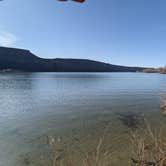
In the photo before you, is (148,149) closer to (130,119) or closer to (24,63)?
(130,119)

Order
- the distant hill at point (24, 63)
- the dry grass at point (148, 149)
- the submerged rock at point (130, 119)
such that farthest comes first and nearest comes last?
the distant hill at point (24, 63) < the submerged rock at point (130, 119) < the dry grass at point (148, 149)

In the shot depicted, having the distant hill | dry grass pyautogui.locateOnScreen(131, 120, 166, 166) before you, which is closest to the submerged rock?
dry grass pyautogui.locateOnScreen(131, 120, 166, 166)

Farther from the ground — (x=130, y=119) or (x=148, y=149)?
(x=148, y=149)

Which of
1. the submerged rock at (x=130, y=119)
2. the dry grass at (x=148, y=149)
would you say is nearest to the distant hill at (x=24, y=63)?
the submerged rock at (x=130, y=119)

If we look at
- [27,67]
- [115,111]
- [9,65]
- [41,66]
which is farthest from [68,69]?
[115,111]

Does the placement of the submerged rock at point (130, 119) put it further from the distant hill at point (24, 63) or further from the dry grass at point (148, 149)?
the distant hill at point (24, 63)

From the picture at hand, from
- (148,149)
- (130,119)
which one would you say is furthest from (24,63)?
(148,149)

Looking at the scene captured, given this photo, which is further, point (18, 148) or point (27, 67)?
point (27, 67)

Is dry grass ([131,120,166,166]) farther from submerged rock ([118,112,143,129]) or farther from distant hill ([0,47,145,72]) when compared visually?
distant hill ([0,47,145,72])

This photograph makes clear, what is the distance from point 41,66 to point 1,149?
18275 cm

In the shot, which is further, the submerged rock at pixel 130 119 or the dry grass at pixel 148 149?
the submerged rock at pixel 130 119

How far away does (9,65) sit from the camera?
6722 inches

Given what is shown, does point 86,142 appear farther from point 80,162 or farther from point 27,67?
point 27,67

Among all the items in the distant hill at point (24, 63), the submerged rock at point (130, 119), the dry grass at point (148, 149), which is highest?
the distant hill at point (24, 63)
